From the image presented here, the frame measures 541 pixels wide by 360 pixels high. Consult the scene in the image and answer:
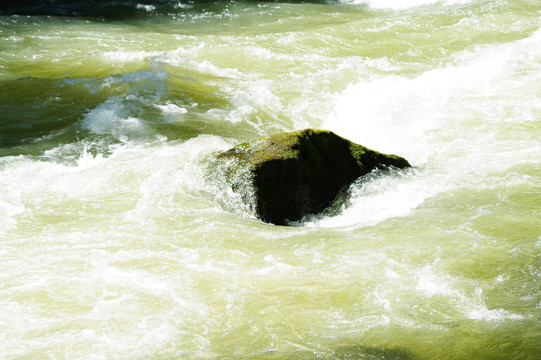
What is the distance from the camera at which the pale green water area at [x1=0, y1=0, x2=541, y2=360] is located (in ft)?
11.4

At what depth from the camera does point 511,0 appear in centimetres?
1332

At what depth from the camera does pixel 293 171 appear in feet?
17.7

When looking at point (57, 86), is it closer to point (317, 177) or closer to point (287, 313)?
point (317, 177)

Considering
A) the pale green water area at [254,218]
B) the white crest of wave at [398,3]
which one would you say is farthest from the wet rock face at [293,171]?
the white crest of wave at [398,3]

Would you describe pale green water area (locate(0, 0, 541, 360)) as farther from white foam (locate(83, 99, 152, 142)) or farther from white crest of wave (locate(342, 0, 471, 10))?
white crest of wave (locate(342, 0, 471, 10))

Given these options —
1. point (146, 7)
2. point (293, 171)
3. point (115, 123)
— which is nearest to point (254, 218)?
point (293, 171)

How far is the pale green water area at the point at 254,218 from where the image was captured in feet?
11.4

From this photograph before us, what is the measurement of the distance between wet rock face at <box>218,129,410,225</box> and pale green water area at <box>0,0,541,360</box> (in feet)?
0.64

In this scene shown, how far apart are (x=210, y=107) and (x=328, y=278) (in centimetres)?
473

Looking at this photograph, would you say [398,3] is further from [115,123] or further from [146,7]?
[115,123]

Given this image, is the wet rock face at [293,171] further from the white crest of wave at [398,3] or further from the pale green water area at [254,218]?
the white crest of wave at [398,3]

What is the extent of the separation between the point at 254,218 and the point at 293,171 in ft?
2.16

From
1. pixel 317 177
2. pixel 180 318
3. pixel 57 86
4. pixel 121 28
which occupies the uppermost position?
pixel 121 28

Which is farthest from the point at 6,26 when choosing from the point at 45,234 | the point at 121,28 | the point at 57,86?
the point at 45,234
